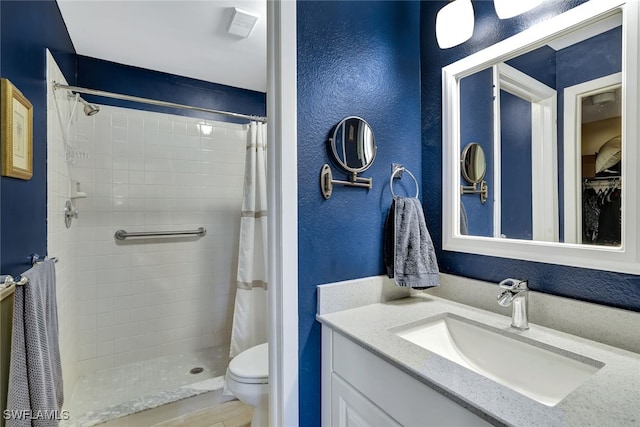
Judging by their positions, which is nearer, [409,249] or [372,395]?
[372,395]

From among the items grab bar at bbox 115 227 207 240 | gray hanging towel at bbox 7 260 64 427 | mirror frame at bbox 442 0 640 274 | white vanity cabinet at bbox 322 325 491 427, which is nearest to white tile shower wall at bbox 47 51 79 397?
grab bar at bbox 115 227 207 240

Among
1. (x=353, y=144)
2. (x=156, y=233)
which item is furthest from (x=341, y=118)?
(x=156, y=233)

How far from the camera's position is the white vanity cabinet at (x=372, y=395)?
0.69 metres

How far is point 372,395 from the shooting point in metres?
0.87

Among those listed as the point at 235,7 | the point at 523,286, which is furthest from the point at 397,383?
the point at 235,7

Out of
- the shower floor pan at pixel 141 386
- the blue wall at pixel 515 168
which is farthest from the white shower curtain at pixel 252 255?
the blue wall at pixel 515 168

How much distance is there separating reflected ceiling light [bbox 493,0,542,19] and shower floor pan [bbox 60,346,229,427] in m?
2.36

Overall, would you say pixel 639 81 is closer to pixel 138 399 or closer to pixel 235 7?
pixel 235 7

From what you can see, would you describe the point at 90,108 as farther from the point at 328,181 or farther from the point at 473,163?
the point at 473,163

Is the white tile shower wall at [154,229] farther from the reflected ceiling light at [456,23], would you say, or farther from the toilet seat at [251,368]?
the reflected ceiling light at [456,23]

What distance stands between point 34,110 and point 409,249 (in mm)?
1693

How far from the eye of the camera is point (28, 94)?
3.99ft

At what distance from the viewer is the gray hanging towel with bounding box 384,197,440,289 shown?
1200mm

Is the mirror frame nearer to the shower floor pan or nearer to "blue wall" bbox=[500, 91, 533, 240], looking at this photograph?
"blue wall" bbox=[500, 91, 533, 240]
